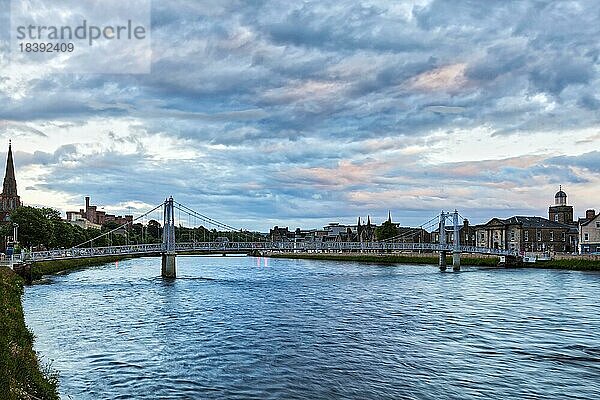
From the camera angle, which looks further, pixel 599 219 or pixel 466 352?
pixel 599 219

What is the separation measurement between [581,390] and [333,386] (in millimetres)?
9747

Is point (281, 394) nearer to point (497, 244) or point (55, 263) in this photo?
point (55, 263)

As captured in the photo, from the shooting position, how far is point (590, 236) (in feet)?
399

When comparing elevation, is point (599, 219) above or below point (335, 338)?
above

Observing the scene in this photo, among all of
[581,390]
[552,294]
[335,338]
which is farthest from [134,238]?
[581,390]

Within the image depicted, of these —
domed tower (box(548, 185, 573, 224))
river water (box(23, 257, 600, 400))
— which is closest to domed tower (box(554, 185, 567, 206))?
domed tower (box(548, 185, 573, 224))

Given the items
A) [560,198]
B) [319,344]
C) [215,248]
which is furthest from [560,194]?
[319,344]

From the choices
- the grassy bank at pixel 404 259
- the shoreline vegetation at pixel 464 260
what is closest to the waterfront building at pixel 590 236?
the shoreline vegetation at pixel 464 260

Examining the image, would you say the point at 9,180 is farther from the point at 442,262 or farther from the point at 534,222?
the point at 534,222

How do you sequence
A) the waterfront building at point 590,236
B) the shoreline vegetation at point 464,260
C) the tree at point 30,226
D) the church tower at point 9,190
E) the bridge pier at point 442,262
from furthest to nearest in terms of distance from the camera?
the church tower at point 9,190 < the waterfront building at point 590,236 < the bridge pier at point 442,262 < the shoreline vegetation at point 464,260 < the tree at point 30,226

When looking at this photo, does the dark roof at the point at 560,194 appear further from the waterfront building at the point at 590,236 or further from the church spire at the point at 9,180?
the church spire at the point at 9,180

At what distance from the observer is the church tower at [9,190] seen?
6634 inches

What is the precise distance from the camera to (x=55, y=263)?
97938 mm

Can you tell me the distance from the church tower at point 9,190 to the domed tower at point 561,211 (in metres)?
146
